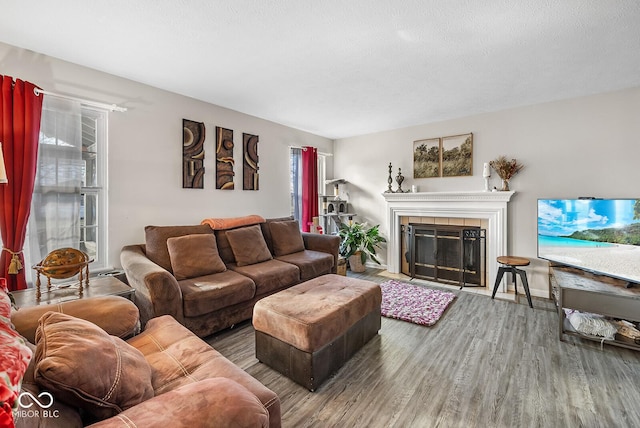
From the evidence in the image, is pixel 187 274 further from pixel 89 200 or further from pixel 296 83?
pixel 296 83

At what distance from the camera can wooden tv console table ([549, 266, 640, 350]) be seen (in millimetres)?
2204

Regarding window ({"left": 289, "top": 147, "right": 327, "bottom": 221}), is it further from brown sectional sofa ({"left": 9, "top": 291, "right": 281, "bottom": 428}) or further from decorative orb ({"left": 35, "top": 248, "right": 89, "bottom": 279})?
brown sectional sofa ({"left": 9, "top": 291, "right": 281, "bottom": 428})

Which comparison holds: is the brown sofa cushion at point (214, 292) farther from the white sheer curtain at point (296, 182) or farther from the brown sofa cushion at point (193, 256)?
the white sheer curtain at point (296, 182)

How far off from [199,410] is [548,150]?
167 inches

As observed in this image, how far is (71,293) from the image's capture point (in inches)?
78.0

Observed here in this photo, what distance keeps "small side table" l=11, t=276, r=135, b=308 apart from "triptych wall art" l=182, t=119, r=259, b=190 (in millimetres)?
1359

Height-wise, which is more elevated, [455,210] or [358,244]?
[455,210]

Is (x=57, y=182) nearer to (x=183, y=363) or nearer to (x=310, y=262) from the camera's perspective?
(x=183, y=363)

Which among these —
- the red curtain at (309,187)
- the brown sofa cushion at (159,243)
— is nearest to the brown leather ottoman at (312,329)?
the brown sofa cushion at (159,243)

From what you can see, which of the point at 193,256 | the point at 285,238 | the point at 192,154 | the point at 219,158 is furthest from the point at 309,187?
the point at 193,256

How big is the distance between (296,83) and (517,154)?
290 centimetres

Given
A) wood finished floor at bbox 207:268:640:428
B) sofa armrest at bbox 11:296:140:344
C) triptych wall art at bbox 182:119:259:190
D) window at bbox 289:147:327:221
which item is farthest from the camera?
window at bbox 289:147:327:221

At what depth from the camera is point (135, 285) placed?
7.57ft

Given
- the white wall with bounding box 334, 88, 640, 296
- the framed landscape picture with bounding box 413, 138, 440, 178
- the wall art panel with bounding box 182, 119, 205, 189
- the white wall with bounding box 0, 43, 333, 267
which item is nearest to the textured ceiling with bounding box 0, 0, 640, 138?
the white wall with bounding box 0, 43, 333, 267
